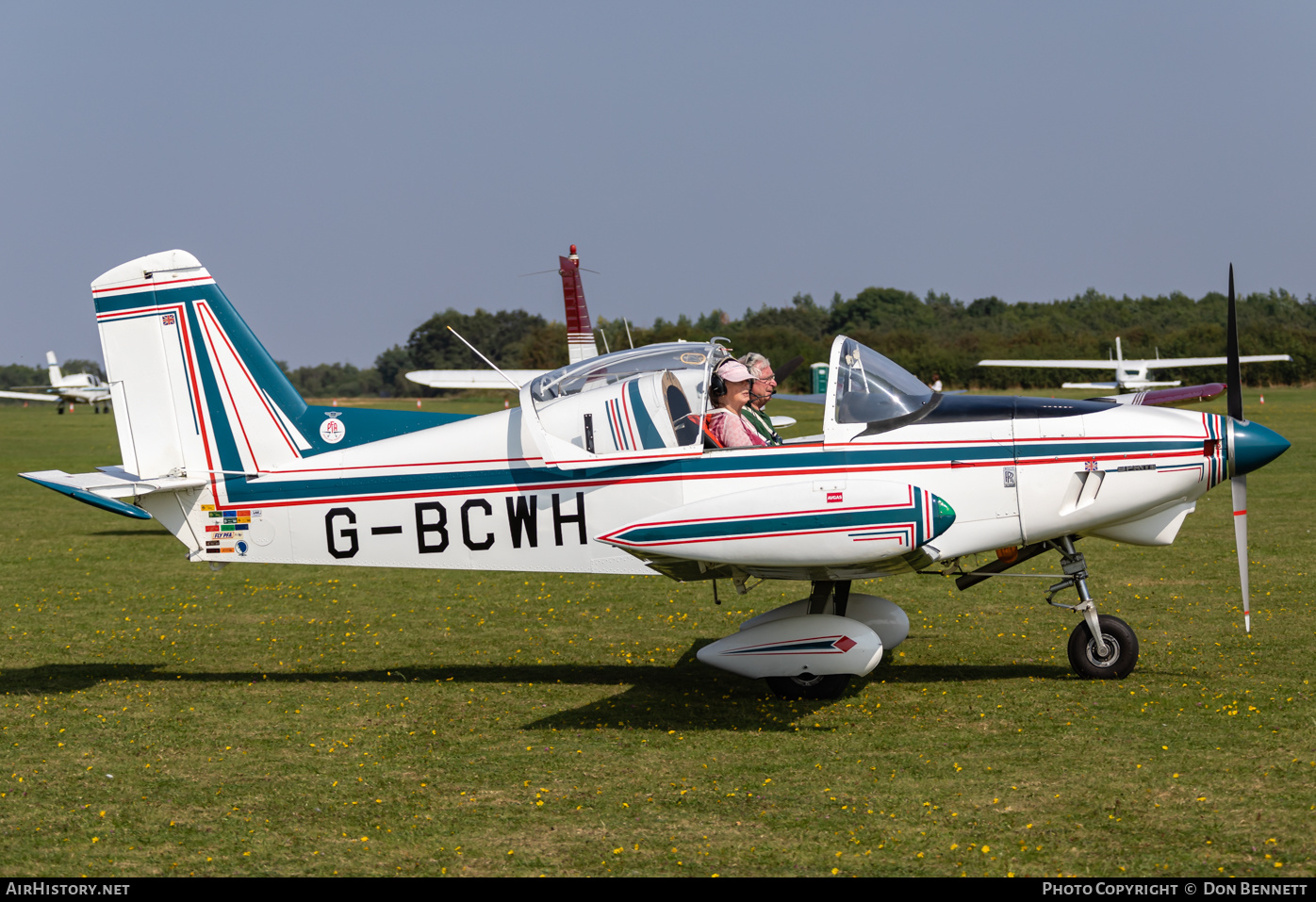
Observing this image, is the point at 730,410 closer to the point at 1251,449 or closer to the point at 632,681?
the point at 632,681

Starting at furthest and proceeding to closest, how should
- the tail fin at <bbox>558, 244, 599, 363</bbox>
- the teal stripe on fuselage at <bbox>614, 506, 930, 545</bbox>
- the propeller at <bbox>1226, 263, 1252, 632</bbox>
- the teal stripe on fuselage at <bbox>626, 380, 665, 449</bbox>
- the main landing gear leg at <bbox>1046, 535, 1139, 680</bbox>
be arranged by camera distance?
the tail fin at <bbox>558, 244, 599, 363</bbox>, the main landing gear leg at <bbox>1046, 535, 1139, 680</bbox>, the teal stripe on fuselage at <bbox>626, 380, 665, 449</bbox>, the propeller at <bbox>1226, 263, 1252, 632</bbox>, the teal stripe on fuselage at <bbox>614, 506, 930, 545</bbox>

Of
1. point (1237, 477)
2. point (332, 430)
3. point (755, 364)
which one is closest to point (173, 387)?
point (332, 430)

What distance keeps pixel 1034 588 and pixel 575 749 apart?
6431 millimetres

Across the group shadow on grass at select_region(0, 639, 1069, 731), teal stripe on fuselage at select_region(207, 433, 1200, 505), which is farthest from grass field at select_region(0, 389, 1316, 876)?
teal stripe on fuselage at select_region(207, 433, 1200, 505)

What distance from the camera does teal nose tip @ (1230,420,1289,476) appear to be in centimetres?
698

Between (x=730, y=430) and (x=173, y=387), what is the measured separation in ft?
12.8

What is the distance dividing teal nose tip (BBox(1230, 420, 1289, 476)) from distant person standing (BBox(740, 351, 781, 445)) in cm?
274

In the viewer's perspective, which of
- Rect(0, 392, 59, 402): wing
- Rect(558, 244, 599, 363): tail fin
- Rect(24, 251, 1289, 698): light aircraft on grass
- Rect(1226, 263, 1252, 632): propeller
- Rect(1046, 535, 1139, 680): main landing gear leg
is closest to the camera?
Rect(24, 251, 1289, 698): light aircraft on grass

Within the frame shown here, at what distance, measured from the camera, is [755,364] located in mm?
7785

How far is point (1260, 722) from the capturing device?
A: 260 inches

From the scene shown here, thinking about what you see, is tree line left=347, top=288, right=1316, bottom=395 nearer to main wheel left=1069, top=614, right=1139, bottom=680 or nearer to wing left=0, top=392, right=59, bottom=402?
wing left=0, top=392, right=59, bottom=402

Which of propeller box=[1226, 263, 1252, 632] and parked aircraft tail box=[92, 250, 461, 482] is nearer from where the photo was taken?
propeller box=[1226, 263, 1252, 632]

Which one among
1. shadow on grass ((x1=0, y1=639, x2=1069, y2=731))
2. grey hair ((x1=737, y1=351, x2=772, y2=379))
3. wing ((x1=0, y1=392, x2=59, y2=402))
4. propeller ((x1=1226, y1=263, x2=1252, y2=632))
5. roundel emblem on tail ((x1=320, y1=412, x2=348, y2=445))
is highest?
wing ((x1=0, y1=392, x2=59, y2=402))
